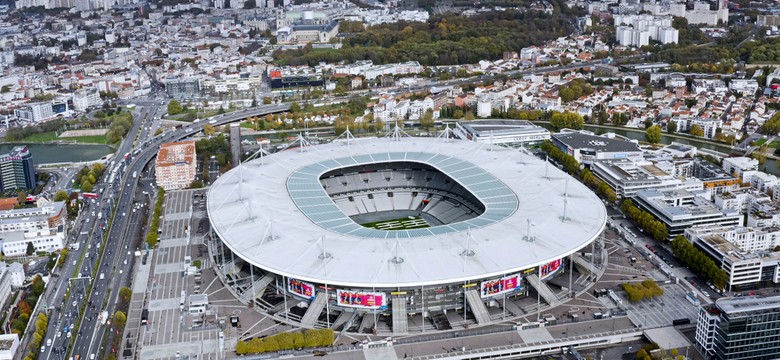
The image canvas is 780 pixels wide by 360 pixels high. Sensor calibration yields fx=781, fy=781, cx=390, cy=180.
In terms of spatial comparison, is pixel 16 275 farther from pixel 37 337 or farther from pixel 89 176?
pixel 89 176

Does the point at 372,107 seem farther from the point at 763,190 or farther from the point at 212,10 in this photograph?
the point at 212,10

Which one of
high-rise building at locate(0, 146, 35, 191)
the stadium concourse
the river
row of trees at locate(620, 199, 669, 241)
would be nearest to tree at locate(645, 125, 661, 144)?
row of trees at locate(620, 199, 669, 241)

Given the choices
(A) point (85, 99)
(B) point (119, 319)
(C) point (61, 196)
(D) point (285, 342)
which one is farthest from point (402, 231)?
(A) point (85, 99)

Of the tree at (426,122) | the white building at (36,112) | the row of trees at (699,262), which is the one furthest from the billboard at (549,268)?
the white building at (36,112)

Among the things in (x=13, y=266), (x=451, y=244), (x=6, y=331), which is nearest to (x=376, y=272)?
(x=451, y=244)

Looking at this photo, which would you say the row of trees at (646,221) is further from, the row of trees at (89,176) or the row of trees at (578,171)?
the row of trees at (89,176)

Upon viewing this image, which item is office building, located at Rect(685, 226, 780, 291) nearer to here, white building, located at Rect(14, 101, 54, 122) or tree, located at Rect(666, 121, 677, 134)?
tree, located at Rect(666, 121, 677, 134)
